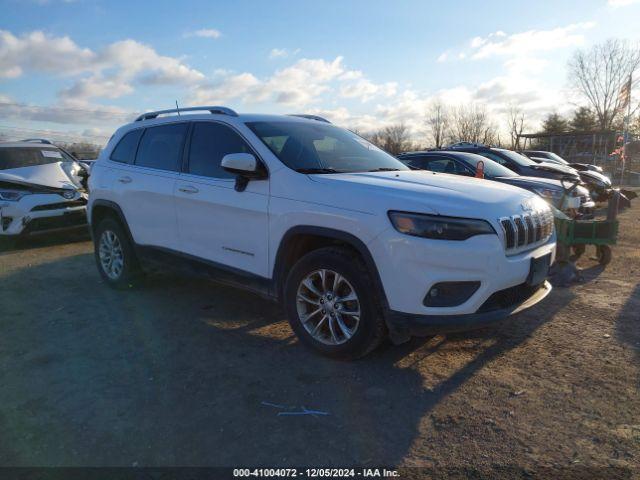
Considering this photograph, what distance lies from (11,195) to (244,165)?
6356 millimetres

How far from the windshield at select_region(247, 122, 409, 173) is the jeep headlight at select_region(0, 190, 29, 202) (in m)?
5.93

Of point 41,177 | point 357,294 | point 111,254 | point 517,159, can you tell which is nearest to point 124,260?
point 111,254

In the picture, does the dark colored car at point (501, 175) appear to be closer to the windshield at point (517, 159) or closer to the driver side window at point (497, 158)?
the windshield at point (517, 159)

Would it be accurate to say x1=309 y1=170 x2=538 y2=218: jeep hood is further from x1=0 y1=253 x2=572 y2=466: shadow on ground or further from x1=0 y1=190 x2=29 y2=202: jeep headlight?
x1=0 y1=190 x2=29 y2=202: jeep headlight

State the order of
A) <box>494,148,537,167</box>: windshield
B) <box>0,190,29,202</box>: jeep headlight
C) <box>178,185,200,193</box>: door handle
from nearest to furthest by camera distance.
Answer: <box>178,185,200,193</box>: door handle, <box>0,190,29,202</box>: jeep headlight, <box>494,148,537,167</box>: windshield

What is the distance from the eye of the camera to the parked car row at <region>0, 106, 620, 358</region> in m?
3.14

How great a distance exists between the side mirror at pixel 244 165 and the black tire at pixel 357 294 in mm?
787

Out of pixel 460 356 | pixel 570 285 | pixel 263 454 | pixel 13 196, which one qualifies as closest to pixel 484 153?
pixel 570 285

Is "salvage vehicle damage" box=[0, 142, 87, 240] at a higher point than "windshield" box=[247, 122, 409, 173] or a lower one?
lower

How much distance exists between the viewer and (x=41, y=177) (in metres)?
8.63

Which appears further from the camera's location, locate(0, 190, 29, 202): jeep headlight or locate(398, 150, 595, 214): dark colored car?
locate(0, 190, 29, 202): jeep headlight

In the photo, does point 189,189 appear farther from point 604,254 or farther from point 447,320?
point 604,254

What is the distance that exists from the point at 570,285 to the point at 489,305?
3.15m

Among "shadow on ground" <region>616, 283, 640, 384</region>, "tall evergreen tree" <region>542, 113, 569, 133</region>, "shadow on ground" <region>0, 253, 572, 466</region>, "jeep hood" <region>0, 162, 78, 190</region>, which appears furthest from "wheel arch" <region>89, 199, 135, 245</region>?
"tall evergreen tree" <region>542, 113, 569, 133</region>
